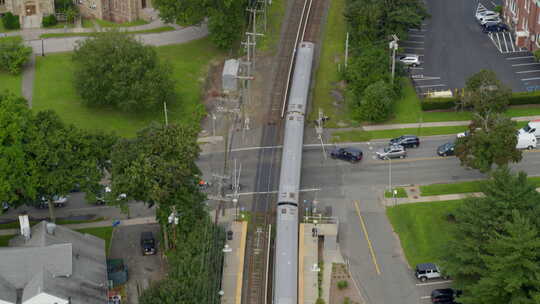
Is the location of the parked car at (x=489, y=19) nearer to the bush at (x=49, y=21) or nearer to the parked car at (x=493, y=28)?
the parked car at (x=493, y=28)

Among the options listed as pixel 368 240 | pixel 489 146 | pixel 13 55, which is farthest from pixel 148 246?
pixel 13 55

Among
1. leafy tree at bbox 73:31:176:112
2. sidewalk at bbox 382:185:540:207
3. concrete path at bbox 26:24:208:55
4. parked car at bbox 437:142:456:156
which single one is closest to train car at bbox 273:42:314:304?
sidewalk at bbox 382:185:540:207

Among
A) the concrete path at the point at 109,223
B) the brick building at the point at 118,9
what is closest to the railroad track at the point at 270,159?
the concrete path at the point at 109,223

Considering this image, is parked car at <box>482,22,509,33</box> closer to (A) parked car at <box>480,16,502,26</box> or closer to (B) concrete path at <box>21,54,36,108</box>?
(A) parked car at <box>480,16,502,26</box>

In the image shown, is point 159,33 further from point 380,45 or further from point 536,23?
point 536,23

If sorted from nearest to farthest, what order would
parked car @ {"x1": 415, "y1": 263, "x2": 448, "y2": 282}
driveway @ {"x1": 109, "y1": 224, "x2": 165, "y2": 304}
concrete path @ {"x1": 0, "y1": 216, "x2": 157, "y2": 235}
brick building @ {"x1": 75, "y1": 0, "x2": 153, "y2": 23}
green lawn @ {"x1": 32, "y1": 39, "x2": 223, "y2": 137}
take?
parked car @ {"x1": 415, "y1": 263, "x2": 448, "y2": 282}
driveway @ {"x1": 109, "y1": 224, "x2": 165, "y2": 304}
concrete path @ {"x1": 0, "y1": 216, "x2": 157, "y2": 235}
green lawn @ {"x1": 32, "y1": 39, "x2": 223, "y2": 137}
brick building @ {"x1": 75, "y1": 0, "x2": 153, "y2": 23}

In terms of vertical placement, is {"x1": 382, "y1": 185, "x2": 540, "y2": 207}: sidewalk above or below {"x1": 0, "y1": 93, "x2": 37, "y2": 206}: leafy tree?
below

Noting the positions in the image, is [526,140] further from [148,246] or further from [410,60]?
[148,246]
